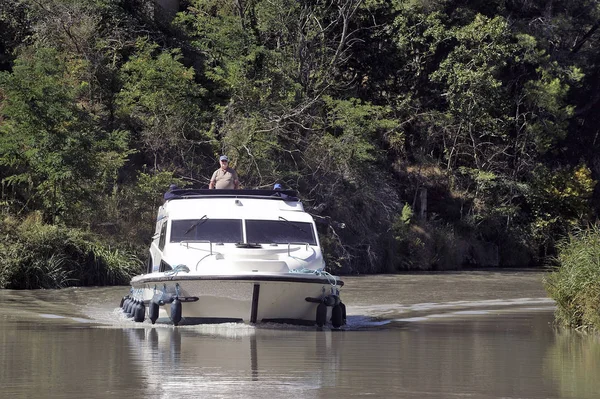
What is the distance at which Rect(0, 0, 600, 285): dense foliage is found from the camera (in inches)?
1249

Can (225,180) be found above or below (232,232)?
above

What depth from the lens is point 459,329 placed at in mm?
17750

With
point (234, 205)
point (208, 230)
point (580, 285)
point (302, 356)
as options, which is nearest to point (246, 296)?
point (208, 230)

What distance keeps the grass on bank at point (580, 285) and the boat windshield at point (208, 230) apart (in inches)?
205

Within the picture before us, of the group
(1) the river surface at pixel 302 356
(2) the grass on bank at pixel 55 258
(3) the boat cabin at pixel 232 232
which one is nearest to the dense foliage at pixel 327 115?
(2) the grass on bank at pixel 55 258

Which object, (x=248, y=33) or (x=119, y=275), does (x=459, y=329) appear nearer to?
(x=119, y=275)

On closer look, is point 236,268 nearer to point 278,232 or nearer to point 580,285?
point 278,232

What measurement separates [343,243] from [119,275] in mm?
9921

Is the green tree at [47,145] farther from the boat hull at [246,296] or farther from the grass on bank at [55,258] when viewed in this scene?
the boat hull at [246,296]

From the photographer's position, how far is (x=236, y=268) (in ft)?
56.1

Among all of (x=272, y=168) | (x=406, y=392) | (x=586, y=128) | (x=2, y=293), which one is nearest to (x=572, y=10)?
(x=586, y=128)

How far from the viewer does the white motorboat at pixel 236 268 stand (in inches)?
668

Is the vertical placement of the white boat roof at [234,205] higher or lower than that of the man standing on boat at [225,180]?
lower

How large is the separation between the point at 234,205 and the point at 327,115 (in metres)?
20.4
